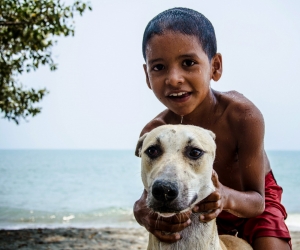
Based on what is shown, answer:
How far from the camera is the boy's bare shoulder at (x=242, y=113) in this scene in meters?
3.30

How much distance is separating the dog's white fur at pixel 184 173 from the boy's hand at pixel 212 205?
4cm

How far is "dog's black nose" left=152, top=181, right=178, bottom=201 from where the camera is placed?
2346mm

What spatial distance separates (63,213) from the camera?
1841 centimetres

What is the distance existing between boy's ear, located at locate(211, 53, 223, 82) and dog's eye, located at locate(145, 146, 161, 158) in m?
1.05

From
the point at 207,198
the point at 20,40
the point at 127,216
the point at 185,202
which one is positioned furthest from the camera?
the point at 127,216

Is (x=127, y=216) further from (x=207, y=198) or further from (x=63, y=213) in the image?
(x=207, y=198)

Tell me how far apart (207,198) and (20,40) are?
6.96m

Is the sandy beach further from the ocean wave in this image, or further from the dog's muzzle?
the dog's muzzle

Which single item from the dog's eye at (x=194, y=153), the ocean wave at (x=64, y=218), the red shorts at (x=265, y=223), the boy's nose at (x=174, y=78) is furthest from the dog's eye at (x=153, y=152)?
the ocean wave at (x=64, y=218)

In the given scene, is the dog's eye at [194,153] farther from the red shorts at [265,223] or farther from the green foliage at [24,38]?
the green foliage at [24,38]

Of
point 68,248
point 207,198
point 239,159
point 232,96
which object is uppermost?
point 232,96

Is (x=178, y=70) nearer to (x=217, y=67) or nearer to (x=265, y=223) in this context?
(x=217, y=67)

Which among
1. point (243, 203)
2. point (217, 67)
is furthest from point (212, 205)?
point (217, 67)

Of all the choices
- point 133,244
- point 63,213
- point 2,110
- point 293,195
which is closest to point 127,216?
point 63,213
